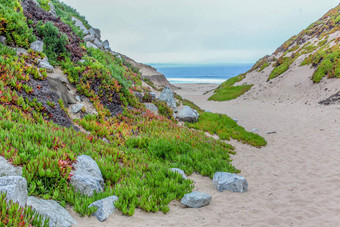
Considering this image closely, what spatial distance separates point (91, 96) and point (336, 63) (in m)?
28.4

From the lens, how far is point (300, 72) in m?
32.9

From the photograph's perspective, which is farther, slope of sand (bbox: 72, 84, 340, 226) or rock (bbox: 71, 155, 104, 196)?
rock (bbox: 71, 155, 104, 196)

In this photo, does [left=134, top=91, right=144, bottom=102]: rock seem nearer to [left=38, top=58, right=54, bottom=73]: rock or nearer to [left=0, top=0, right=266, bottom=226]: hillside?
[left=0, top=0, right=266, bottom=226]: hillside

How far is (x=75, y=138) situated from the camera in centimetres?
809

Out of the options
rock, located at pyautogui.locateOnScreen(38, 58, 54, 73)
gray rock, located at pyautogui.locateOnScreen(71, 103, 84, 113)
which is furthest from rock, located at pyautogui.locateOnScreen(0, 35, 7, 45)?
gray rock, located at pyautogui.locateOnScreen(71, 103, 84, 113)

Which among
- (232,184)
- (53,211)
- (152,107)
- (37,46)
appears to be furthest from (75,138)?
(152,107)

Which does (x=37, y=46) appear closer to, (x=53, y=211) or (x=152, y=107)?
(x=152, y=107)

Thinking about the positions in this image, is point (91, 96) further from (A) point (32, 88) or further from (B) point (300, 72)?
(B) point (300, 72)

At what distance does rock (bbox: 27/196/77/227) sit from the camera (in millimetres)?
4282

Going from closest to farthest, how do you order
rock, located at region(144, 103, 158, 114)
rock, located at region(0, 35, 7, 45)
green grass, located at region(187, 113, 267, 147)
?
rock, located at region(0, 35, 7, 45) < green grass, located at region(187, 113, 267, 147) < rock, located at region(144, 103, 158, 114)

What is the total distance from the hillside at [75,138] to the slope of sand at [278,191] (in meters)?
0.44

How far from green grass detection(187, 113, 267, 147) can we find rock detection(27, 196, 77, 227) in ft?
36.6

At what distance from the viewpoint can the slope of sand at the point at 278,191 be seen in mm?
5488

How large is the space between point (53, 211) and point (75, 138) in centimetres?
390
